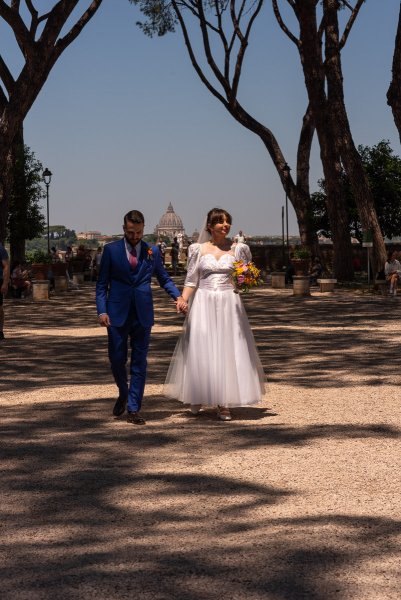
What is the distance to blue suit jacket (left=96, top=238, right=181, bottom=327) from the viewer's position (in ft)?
30.7

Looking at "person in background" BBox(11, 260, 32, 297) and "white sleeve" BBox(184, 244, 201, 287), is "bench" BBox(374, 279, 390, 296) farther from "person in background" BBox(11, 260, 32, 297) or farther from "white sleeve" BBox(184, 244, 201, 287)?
"white sleeve" BBox(184, 244, 201, 287)

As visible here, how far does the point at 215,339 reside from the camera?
9680 millimetres

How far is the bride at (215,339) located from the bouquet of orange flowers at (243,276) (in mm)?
54

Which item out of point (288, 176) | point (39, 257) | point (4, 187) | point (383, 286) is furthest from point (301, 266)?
point (4, 187)

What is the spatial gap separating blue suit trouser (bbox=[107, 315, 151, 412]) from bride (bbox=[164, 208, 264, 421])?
0.42 metres

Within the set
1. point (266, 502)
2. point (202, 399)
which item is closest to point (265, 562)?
point (266, 502)

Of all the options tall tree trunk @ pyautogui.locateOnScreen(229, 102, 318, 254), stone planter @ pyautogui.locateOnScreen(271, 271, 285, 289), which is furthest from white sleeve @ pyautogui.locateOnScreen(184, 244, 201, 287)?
tall tree trunk @ pyautogui.locateOnScreen(229, 102, 318, 254)

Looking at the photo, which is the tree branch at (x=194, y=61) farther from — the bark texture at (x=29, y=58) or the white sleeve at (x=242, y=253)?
the white sleeve at (x=242, y=253)

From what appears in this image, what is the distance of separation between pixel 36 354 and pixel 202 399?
19.8 ft

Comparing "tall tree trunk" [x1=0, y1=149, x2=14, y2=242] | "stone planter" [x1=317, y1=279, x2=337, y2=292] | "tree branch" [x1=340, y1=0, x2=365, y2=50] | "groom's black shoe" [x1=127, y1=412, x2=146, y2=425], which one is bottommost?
"groom's black shoe" [x1=127, y1=412, x2=146, y2=425]

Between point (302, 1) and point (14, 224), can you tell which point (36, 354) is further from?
point (14, 224)

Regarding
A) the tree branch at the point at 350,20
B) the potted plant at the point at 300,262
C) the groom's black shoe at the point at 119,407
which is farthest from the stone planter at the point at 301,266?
the groom's black shoe at the point at 119,407

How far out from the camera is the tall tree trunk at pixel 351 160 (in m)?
30.1

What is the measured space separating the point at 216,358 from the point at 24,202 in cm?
2880
